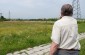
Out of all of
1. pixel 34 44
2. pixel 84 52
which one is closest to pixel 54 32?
pixel 84 52

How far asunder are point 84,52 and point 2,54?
3.26 metres

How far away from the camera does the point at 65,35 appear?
5.06 meters

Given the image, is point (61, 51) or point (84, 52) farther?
point (84, 52)

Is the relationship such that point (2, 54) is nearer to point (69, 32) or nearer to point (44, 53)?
point (44, 53)

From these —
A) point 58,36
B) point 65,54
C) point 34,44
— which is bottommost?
point 34,44

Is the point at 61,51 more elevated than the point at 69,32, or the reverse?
the point at 69,32

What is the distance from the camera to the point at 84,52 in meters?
11.8

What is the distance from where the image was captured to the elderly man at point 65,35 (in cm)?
496

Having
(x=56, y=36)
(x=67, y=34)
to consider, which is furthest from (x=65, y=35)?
(x=56, y=36)

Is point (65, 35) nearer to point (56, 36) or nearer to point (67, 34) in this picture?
point (67, 34)

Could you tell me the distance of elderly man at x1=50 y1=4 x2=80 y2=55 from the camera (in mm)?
4965

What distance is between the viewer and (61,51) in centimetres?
504

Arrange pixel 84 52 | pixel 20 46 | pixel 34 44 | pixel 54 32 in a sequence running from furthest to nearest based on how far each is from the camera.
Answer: pixel 34 44
pixel 20 46
pixel 84 52
pixel 54 32

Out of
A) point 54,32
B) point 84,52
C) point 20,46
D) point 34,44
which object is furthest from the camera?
point 34,44
